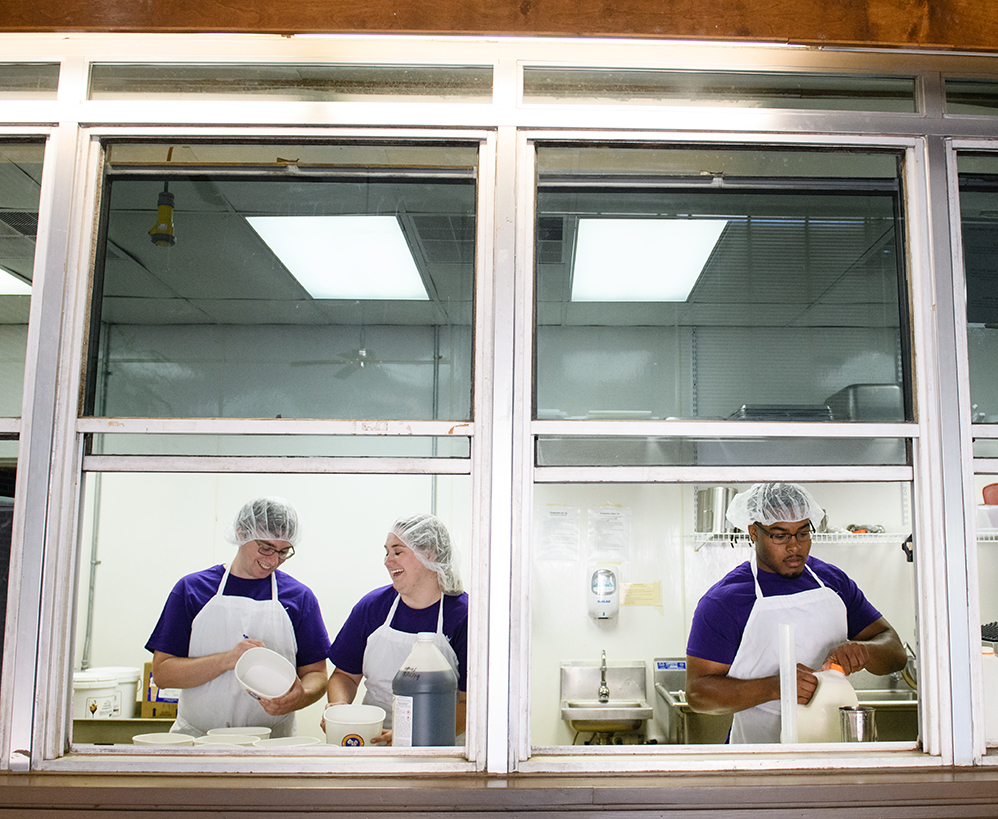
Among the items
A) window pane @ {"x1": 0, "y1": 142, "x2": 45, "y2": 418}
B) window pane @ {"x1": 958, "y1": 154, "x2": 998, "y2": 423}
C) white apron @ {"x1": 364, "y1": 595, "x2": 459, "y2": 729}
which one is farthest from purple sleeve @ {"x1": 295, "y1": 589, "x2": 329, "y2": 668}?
window pane @ {"x1": 958, "y1": 154, "x2": 998, "y2": 423}

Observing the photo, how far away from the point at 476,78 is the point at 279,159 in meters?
0.52

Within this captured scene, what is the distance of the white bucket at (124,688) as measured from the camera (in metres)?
3.85

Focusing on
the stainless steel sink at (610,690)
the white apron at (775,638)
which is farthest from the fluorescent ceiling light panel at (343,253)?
the stainless steel sink at (610,690)

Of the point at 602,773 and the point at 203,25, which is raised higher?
the point at 203,25

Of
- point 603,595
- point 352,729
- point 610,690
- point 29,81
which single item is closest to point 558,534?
point 603,595

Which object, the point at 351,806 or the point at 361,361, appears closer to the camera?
the point at 351,806

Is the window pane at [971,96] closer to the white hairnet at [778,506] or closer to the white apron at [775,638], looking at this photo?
the white hairnet at [778,506]

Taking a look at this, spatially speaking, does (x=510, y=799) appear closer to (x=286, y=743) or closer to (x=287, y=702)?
(x=286, y=743)

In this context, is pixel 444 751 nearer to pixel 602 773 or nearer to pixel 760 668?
pixel 602 773

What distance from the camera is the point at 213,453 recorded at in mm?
1799

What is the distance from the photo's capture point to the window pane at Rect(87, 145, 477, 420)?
6.03 ft

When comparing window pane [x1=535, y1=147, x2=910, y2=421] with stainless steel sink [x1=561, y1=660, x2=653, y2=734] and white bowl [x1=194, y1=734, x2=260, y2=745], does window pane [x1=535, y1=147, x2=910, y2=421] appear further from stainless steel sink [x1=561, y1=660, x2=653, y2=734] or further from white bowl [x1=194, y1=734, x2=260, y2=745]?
stainless steel sink [x1=561, y1=660, x2=653, y2=734]

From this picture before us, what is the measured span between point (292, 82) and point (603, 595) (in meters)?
3.24

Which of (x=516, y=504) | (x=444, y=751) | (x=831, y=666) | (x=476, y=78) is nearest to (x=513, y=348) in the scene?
(x=516, y=504)
